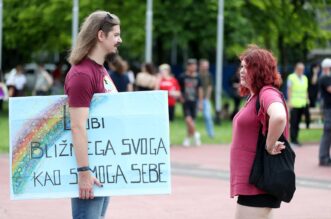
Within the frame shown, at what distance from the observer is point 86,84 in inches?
195

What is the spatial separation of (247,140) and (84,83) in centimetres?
110

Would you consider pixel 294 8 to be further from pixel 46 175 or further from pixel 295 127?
pixel 46 175

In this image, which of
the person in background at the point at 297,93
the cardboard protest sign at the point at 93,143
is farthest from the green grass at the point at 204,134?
the cardboard protest sign at the point at 93,143

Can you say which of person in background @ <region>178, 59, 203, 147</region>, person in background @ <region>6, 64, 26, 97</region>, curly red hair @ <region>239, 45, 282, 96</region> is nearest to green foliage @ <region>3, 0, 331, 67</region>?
person in background @ <region>6, 64, 26, 97</region>

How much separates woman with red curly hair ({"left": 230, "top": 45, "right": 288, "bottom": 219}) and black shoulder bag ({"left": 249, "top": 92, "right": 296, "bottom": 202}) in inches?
1.5

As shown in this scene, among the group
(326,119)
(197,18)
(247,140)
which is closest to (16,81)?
(197,18)

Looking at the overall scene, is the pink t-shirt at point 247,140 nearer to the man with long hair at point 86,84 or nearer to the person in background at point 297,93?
the man with long hair at point 86,84

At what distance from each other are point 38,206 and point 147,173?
462cm

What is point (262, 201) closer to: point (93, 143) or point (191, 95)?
point (93, 143)

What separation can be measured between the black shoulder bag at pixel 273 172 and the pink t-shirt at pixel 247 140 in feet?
0.13

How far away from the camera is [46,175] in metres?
5.07

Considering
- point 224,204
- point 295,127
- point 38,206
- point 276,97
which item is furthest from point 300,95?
point 276,97

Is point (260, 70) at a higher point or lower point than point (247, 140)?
higher

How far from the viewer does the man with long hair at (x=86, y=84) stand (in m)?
4.94
